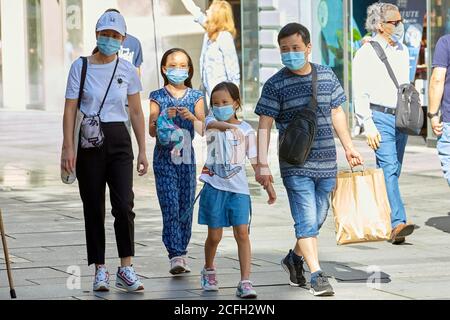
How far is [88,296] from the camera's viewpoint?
8.22 meters

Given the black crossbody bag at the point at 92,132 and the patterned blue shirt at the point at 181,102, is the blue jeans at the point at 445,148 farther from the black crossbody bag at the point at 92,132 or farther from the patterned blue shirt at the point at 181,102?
the black crossbody bag at the point at 92,132

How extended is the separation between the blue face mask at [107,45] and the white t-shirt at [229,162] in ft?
2.89

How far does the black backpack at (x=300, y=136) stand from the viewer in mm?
8219

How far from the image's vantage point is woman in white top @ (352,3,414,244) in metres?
10.6

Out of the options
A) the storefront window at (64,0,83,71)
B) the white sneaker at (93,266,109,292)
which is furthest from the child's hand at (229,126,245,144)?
the storefront window at (64,0,83,71)

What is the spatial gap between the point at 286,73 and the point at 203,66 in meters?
9.65

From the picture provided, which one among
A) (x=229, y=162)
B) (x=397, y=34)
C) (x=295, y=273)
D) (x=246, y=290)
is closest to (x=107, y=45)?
(x=229, y=162)

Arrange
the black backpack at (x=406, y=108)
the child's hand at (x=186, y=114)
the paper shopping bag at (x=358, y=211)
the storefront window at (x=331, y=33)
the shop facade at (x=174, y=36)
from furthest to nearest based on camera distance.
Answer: the storefront window at (x=331, y=33) < the shop facade at (x=174, y=36) < the black backpack at (x=406, y=108) < the child's hand at (x=186, y=114) < the paper shopping bag at (x=358, y=211)

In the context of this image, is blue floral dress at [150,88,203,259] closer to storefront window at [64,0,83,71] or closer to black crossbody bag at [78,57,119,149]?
black crossbody bag at [78,57,119,149]

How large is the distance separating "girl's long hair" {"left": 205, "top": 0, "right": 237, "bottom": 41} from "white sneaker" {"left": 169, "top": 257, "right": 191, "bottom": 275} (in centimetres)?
780

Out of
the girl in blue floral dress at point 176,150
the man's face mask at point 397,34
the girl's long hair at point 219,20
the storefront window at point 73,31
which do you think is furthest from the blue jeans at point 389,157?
the storefront window at point 73,31

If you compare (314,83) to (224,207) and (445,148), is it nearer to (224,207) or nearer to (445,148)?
(224,207)
